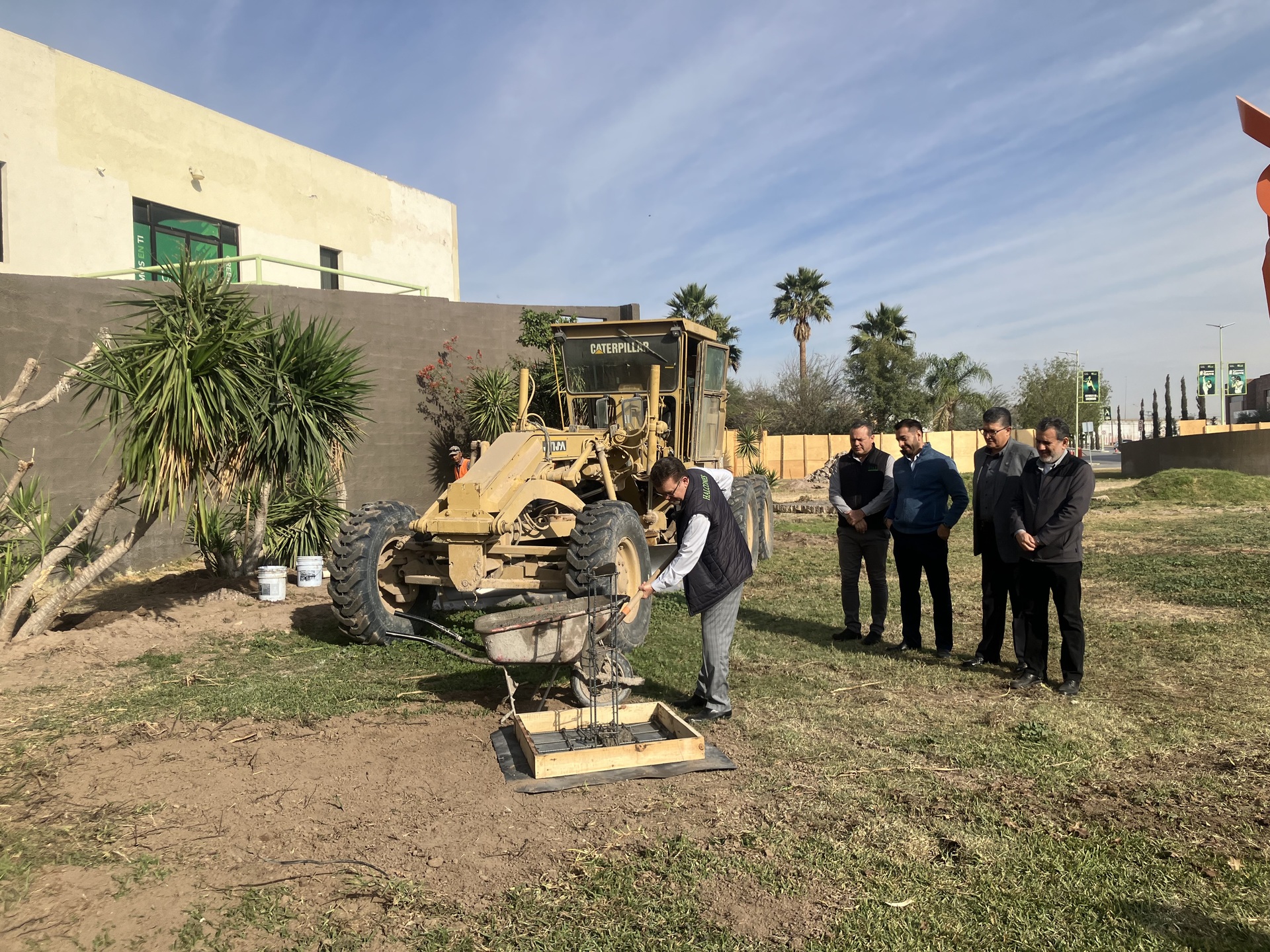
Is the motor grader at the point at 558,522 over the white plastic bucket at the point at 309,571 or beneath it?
over

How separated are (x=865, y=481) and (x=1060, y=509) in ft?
6.00

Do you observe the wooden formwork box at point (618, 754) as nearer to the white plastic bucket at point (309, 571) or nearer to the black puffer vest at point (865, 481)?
the black puffer vest at point (865, 481)

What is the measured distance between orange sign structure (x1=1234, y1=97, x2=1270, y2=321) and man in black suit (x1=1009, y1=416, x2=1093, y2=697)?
3779 millimetres

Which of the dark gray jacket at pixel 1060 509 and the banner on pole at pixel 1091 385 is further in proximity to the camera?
the banner on pole at pixel 1091 385

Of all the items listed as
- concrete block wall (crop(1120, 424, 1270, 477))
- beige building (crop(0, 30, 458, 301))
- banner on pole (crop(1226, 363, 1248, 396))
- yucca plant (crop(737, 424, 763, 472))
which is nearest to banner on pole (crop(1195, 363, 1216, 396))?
banner on pole (crop(1226, 363, 1248, 396))

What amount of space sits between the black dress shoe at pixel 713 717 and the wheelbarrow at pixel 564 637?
1.35 ft

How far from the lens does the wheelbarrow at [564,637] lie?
4828 millimetres

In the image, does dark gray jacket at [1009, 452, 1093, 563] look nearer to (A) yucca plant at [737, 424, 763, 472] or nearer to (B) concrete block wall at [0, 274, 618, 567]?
(B) concrete block wall at [0, 274, 618, 567]

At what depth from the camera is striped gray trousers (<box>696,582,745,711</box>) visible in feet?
17.1

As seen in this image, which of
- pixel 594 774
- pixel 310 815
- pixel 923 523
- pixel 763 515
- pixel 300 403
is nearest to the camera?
pixel 310 815

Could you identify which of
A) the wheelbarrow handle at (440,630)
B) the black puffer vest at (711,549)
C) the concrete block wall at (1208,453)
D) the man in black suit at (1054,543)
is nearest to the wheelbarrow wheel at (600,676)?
the black puffer vest at (711,549)

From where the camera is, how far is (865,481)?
726 centimetres

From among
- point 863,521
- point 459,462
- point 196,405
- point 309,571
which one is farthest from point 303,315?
point 863,521

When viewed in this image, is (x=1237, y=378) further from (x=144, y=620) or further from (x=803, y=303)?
(x=144, y=620)
